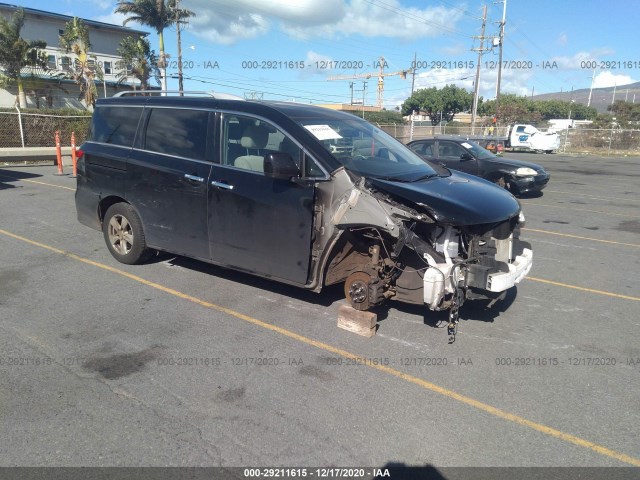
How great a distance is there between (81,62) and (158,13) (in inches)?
424

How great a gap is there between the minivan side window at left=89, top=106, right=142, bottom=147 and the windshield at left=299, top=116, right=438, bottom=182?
2.35m

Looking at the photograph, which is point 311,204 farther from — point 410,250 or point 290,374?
point 290,374

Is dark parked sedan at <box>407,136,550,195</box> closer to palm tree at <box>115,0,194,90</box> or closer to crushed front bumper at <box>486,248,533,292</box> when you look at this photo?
Answer: crushed front bumper at <box>486,248,533,292</box>

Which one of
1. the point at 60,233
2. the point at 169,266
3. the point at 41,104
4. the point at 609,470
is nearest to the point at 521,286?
the point at 609,470

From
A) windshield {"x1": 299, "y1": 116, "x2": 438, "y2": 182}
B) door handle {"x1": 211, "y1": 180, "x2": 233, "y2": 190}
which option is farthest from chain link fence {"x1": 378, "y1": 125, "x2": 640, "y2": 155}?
door handle {"x1": 211, "y1": 180, "x2": 233, "y2": 190}

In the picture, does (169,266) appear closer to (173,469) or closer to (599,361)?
(173,469)

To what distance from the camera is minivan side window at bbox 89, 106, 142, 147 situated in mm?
5711

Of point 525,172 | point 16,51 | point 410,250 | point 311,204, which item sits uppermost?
point 16,51

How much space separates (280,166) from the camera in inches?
163

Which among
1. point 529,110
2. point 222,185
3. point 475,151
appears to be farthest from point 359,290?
point 529,110

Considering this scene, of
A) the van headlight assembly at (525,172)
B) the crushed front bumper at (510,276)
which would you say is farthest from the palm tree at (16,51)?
the crushed front bumper at (510,276)

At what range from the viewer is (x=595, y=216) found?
10625mm

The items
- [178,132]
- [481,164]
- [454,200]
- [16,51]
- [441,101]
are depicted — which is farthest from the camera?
[441,101]

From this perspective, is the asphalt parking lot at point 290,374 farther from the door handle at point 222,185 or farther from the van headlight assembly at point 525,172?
the van headlight assembly at point 525,172
